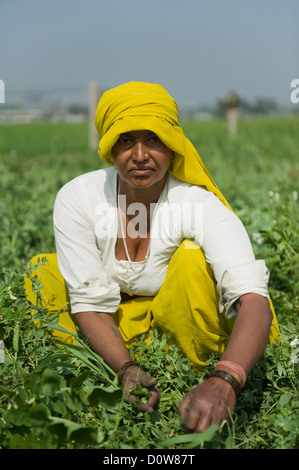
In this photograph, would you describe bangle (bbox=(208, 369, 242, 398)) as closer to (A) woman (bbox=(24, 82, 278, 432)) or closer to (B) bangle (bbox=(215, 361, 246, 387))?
(B) bangle (bbox=(215, 361, 246, 387))

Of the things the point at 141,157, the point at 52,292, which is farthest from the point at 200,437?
the point at 52,292

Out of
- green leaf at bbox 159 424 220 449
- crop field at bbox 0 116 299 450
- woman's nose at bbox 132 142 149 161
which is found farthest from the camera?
woman's nose at bbox 132 142 149 161

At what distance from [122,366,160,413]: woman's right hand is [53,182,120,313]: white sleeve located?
43 cm

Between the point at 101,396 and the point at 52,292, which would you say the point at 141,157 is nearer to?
the point at 52,292

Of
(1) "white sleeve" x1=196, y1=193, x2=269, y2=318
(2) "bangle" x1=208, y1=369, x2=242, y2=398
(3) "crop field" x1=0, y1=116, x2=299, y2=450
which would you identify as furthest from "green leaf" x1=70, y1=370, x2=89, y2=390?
(1) "white sleeve" x1=196, y1=193, x2=269, y2=318

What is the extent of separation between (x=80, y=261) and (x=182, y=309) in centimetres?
47

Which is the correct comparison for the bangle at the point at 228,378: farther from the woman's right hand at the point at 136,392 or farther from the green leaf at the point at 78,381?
the green leaf at the point at 78,381

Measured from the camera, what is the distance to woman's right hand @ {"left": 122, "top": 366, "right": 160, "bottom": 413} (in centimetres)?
194

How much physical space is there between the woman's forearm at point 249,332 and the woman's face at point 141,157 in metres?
0.63

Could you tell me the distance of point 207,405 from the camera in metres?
1.70

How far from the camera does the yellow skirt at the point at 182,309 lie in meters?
2.29

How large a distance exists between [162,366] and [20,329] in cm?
61
